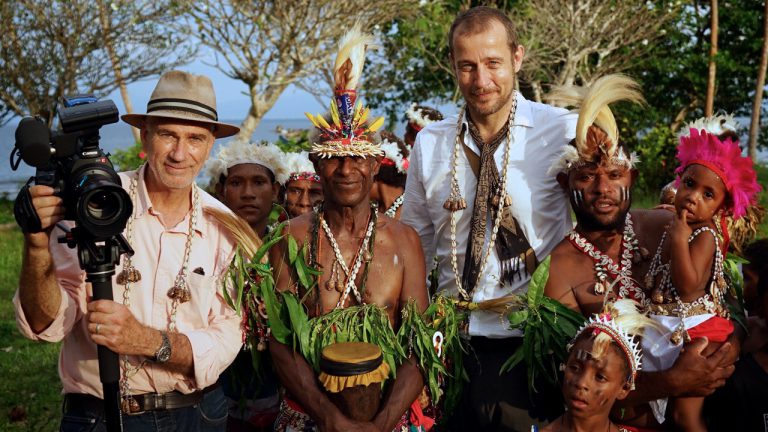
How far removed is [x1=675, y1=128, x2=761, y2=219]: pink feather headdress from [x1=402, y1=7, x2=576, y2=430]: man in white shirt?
629 mm

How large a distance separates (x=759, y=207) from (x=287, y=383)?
9.35ft

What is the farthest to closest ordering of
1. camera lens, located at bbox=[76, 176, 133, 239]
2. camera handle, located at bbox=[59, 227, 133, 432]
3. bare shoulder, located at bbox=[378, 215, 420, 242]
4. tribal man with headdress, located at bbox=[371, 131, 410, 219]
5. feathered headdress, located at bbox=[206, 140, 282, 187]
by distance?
1. tribal man with headdress, located at bbox=[371, 131, 410, 219]
2. feathered headdress, located at bbox=[206, 140, 282, 187]
3. bare shoulder, located at bbox=[378, 215, 420, 242]
4. camera handle, located at bbox=[59, 227, 133, 432]
5. camera lens, located at bbox=[76, 176, 133, 239]

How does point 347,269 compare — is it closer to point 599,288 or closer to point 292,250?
point 292,250

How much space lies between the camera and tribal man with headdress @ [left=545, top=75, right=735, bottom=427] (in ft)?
11.0

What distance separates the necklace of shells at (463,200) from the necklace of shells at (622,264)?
15.6 inches

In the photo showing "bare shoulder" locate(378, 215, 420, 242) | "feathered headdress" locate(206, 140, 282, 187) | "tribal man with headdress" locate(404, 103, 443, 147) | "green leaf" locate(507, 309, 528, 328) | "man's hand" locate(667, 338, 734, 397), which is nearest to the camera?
"man's hand" locate(667, 338, 734, 397)

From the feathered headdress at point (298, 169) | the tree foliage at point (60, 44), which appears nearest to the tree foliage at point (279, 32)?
the tree foliage at point (60, 44)

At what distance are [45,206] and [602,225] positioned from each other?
2.30 meters

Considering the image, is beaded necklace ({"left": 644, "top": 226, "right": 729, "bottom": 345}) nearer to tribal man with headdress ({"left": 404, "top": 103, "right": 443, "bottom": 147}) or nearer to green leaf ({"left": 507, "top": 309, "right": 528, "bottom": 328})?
green leaf ({"left": 507, "top": 309, "right": 528, "bottom": 328})

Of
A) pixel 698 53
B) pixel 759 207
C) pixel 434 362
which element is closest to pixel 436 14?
pixel 698 53

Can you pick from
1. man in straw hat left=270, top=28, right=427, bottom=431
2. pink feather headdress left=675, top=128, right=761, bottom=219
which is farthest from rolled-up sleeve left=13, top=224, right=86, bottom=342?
pink feather headdress left=675, top=128, right=761, bottom=219

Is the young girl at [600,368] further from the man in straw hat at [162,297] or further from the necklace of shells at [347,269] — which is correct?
the man in straw hat at [162,297]

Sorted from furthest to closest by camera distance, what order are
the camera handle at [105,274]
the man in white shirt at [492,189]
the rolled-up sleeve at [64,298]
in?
1. the man in white shirt at [492,189]
2. the rolled-up sleeve at [64,298]
3. the camera handle at [105,274]

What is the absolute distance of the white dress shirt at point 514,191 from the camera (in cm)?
368
